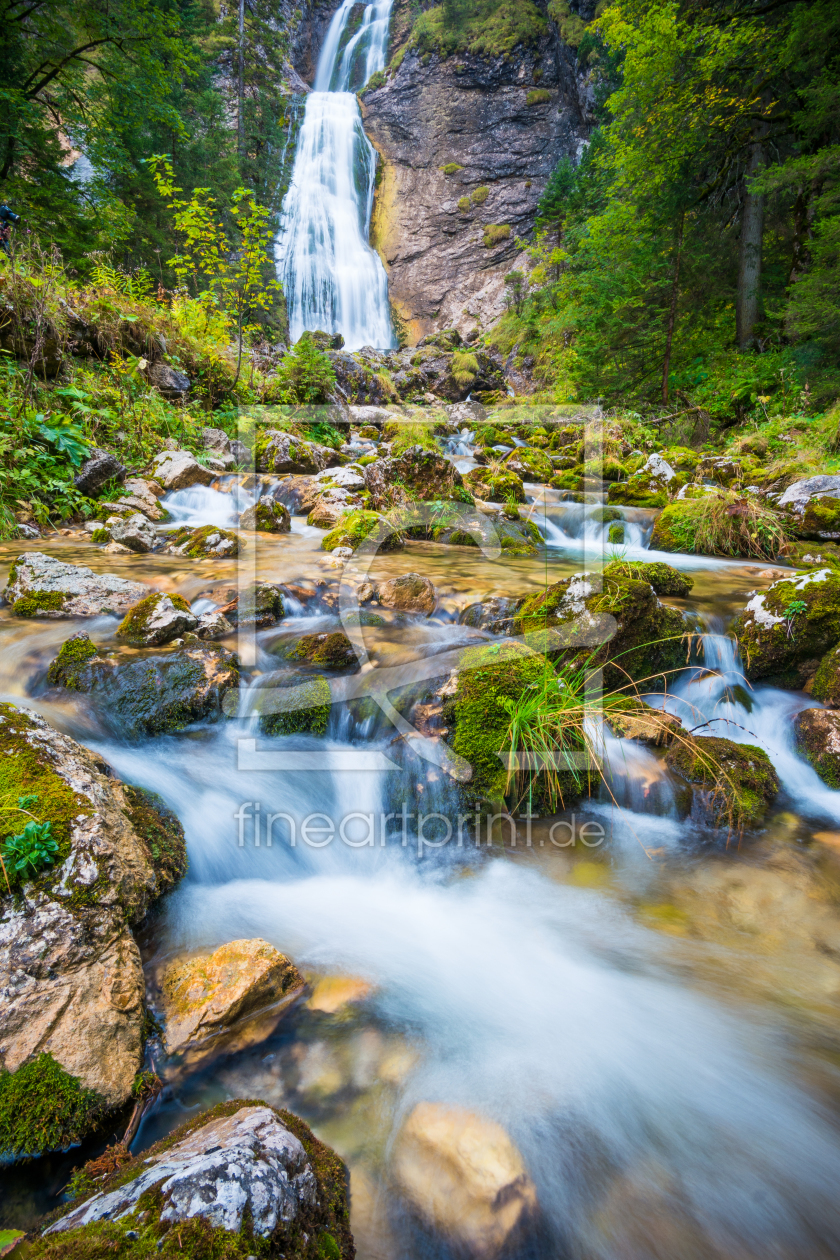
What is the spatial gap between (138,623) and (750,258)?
14161 millimetres

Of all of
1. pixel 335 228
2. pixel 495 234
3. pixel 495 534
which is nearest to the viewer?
pixel 495 534

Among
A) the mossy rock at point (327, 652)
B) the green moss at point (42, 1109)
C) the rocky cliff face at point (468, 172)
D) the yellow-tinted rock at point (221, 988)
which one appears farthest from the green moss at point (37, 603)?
the rocky cliff face at point (468, 172)

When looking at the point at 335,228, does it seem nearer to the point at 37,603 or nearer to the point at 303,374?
the point at 303,374

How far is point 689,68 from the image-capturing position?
10.6 meters

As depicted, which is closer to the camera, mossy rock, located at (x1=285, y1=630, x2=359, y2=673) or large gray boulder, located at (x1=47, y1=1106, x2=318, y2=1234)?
large gray boulder, located at (x1=47, y1=1106, x2=318, y2=1234)

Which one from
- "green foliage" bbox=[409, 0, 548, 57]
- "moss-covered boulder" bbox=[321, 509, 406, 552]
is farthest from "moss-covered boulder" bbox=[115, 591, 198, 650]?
"green foliage" bbox=[409, 0, 548, 57]

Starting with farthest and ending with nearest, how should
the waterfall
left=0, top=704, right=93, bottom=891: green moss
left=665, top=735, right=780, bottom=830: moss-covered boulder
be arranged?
the waterfall, left=665, top=735, right=780, bottom=830: moss-covered boulder, left=0, top=704, right=93, bottom=891: green moss

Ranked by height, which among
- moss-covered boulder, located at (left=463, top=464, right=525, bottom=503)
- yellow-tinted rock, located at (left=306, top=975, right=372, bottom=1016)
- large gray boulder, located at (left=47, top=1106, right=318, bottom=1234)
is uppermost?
moss-covered boulder, located at (left=463, top=464, right=525, bottom=503)

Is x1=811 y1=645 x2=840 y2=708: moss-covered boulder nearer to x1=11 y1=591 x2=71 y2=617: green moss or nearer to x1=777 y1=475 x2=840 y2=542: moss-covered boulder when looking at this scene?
x1=777 y1=475 x2=840 y2=542: moss-covered boulder

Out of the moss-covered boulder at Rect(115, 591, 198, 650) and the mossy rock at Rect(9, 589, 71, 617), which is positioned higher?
the mossy rock at Rect(9, 589, 71, 617)

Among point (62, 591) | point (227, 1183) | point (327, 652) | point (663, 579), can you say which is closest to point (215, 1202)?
point (227, 1183)

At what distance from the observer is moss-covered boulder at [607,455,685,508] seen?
8.55 meters

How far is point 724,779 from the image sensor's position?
3.11 m

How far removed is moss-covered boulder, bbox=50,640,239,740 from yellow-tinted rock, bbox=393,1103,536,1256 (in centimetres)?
251
